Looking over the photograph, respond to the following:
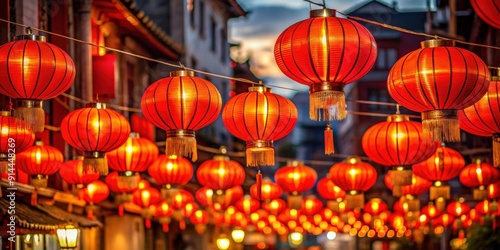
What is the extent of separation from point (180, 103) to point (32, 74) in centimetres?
204

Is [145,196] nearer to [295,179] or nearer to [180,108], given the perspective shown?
[295,179]

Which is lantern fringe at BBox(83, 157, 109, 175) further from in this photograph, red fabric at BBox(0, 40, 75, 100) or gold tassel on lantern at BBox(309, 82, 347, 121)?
gold tassel on lantern at BBox(309, 82, 347, 121)

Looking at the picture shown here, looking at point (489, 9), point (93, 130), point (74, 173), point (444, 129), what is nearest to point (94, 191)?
point (74, 173)

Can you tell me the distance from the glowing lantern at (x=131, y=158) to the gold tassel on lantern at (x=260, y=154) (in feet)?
15.0

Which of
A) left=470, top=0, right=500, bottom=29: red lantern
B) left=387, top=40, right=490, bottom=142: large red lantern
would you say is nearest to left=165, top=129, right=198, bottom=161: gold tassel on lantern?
left=387, top=40, right=490, bottom=142: large red lantern

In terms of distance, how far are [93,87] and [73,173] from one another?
6476mm

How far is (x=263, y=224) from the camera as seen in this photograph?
4269 cm

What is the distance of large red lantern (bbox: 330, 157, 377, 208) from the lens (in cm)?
2111

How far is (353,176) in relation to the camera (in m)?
21.1

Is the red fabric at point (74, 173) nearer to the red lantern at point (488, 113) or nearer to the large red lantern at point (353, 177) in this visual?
the large red lantern at point (353, 177)

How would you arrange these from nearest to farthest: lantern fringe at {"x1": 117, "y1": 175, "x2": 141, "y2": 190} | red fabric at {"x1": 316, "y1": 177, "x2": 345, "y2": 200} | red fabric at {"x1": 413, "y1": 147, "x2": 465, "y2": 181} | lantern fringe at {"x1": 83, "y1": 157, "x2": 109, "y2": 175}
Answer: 1. lantern fringe at {"x1": 83, "y1": 157, "x2": 109, "y2": 175}
2. lantern fringe at {"x1": 117, "y1": 175, "x2": 141, "y2": 190}
3. red fabric at {"x1": 413, "y1": 147, "x2": 465, "y2": 181}
4. red fabric at {"x1": 316, "y1": 177, "x2": 345, "y2": 200}

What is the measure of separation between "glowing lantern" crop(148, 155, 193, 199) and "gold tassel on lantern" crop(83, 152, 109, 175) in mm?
5946

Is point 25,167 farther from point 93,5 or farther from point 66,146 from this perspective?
point 93,5

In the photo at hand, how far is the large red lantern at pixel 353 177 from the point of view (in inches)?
831
